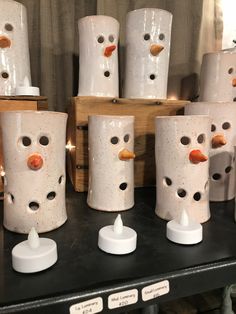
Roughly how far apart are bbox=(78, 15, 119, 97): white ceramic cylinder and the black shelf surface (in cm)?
35

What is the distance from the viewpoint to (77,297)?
373 mm

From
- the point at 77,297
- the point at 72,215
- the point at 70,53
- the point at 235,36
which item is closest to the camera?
the point at 77,297

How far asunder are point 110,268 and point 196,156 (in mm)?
258

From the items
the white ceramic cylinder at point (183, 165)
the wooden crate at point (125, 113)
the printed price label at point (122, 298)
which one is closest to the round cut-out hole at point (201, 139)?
the white ceramic cylinder at point (183, 165)

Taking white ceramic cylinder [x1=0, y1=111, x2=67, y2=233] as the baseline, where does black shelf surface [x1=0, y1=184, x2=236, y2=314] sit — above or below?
below

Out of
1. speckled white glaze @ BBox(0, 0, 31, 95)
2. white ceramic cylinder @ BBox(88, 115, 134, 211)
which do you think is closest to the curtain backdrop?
speckled white glaze @ BBox(0, 0, 31, 95)

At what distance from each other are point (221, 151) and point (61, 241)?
1.42 feet

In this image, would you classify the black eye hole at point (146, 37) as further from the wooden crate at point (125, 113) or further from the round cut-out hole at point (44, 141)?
the round cut-out hole at point (44, 141)

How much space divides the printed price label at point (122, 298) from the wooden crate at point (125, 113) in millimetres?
417

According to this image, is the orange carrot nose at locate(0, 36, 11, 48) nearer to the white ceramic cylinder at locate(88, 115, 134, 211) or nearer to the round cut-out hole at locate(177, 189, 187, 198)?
the white ceramic cylinder at locate(88, 115, 134, 211)

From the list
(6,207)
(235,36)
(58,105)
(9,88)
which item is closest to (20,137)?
(6,207)

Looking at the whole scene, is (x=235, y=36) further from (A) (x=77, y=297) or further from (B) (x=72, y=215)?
(A) (x=77, y=297)

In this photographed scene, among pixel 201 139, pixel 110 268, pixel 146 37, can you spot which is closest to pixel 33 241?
pixel 110 268

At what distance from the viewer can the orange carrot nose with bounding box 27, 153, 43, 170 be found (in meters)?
0.50
